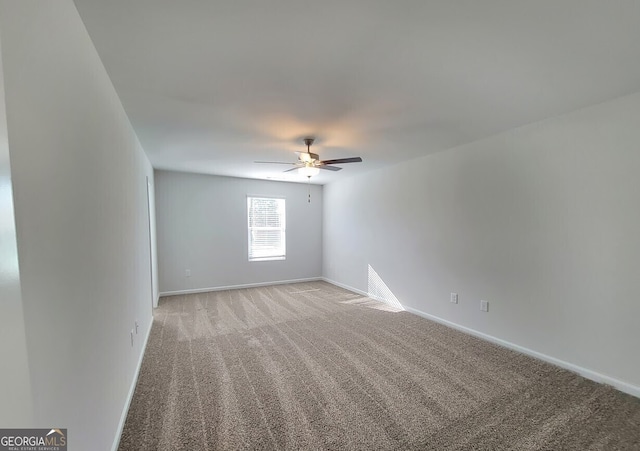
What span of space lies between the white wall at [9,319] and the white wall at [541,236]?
3.51 meters

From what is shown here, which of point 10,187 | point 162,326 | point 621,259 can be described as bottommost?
point 162,326

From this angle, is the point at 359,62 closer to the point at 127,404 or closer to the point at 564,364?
the point at 127,404

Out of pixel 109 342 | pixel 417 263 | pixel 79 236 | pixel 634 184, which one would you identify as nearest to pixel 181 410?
pixel 109 342

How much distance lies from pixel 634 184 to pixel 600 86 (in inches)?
32.0

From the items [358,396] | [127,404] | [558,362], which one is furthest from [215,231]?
[558,362]

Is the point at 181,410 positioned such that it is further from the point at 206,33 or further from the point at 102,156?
the point at 206,33

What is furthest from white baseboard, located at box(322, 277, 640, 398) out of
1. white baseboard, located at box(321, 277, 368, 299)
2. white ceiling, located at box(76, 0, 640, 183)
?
white ceiling, located at box(76, 0, 640, 183)

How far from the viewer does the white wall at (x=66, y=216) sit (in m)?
0.77

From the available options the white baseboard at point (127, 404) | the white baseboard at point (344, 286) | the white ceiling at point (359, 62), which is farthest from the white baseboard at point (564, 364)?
the white baseboard at point (127, 404)

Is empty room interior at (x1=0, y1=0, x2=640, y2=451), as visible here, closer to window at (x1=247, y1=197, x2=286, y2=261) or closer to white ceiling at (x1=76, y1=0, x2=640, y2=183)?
white ceiling at (x1=76, y1=0, x2=640, y2=183)

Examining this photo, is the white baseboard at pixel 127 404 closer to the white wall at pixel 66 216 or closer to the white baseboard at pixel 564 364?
the white wall at pixel 66 216

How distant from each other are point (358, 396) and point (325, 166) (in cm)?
243

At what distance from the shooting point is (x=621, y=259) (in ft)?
7.06

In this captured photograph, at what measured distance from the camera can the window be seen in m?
5.65
